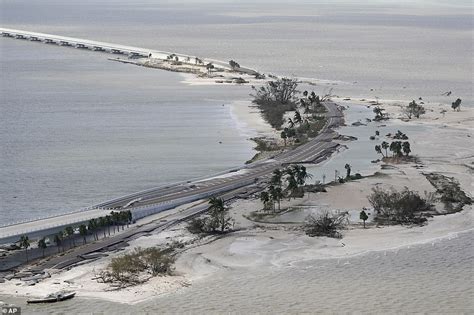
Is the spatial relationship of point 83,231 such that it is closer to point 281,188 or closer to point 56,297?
point 56,297

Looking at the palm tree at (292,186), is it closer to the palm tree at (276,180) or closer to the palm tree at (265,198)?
the palm tree at (276,180)

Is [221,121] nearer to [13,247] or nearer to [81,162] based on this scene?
[81,162]

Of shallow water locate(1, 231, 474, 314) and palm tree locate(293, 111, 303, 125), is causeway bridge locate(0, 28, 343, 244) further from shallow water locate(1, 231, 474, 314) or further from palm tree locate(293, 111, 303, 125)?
shallow water locate(1, 231, 474, 314)

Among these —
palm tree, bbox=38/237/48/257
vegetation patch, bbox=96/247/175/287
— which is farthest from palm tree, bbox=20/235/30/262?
vegetation patch, bbox=96/247/175/287

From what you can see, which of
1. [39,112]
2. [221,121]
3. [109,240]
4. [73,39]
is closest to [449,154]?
[221,121]

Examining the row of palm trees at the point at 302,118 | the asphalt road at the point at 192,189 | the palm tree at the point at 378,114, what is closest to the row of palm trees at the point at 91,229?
the asphalt road at the point at 192,189

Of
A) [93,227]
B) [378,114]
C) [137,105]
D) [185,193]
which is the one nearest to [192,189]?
[185,193]
